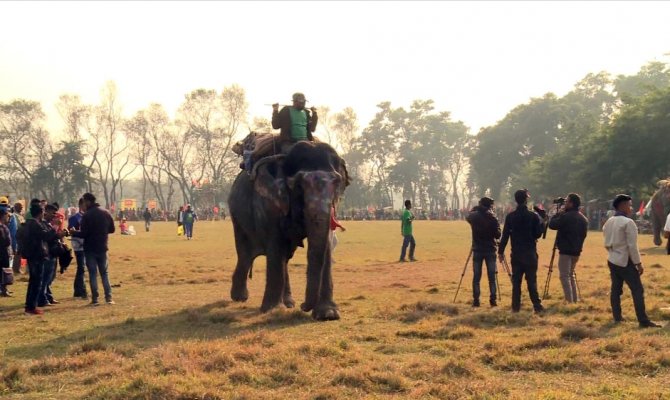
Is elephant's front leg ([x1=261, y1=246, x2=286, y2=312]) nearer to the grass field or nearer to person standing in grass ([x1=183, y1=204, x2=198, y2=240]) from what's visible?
the grass field

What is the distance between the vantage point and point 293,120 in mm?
12258

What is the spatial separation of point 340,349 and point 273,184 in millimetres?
3979

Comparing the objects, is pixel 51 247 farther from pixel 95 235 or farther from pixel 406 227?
pixel 406 227

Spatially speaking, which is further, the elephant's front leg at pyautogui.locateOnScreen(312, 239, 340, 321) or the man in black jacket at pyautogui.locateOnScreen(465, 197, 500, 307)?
the man in black jacket at pyautogui.locateOnScreen(465, 197, 500, 307)

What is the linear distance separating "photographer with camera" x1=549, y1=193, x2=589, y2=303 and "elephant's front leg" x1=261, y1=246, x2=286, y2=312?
527 cm

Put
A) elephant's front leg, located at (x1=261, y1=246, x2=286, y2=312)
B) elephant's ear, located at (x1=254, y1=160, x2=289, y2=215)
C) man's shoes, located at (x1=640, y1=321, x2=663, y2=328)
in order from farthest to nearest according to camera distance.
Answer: elephant's front leg, located at (x1=261, y1=246, x2=286, y2=312), elephant's ear, located at (x1=254, y1=160, x2=289, y2=215), man's shoes, located at (x1=640, y1=321, x2=663, y2=328)

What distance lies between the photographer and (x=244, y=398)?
6.23m

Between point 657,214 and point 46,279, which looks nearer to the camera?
point 46,279

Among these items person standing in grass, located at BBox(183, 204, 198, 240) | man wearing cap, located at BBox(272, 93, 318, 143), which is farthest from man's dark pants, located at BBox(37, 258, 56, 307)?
person standing in grass, located at BBox(183, 204, 198, 240)

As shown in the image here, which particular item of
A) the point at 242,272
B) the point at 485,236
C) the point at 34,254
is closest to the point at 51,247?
the point at 34,254

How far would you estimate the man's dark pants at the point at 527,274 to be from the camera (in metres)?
11.7

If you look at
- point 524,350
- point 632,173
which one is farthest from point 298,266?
point 632,173

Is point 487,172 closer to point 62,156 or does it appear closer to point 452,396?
point 62,156

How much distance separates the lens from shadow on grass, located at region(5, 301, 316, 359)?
8.87 m
